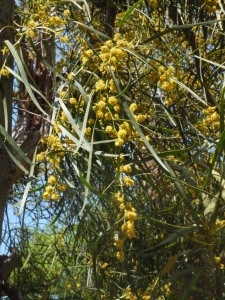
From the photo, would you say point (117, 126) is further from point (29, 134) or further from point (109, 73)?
point (29, 134)

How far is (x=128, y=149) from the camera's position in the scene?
1024 mm

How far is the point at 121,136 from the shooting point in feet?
2.65

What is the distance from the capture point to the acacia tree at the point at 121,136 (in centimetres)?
85

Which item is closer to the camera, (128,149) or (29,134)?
(128,149)

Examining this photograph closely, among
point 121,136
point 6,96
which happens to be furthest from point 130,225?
point 6,96

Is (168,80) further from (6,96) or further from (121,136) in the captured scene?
(6,96)

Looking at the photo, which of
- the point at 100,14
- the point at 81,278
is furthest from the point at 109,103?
the point at 81,278

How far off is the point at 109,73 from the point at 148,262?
0.91m

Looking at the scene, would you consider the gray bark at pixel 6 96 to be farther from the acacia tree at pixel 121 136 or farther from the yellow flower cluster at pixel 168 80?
the yellow flower cluster at pixel 168 80

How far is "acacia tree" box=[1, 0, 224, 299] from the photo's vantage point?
0.85 meters

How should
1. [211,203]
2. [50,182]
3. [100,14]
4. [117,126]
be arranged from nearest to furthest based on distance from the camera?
[50,182] < [117,126] < [211,203] < [100,14]

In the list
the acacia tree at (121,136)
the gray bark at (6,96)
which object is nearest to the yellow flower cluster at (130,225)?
the acacia tree at (121,136)

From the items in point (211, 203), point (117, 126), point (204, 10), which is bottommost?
point (211, 203)

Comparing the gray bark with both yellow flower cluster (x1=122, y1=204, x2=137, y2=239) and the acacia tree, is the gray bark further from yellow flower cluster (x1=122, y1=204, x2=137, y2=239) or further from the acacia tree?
yellow flower cluster (x1=122, y1=204, x2=137, y2=239)
